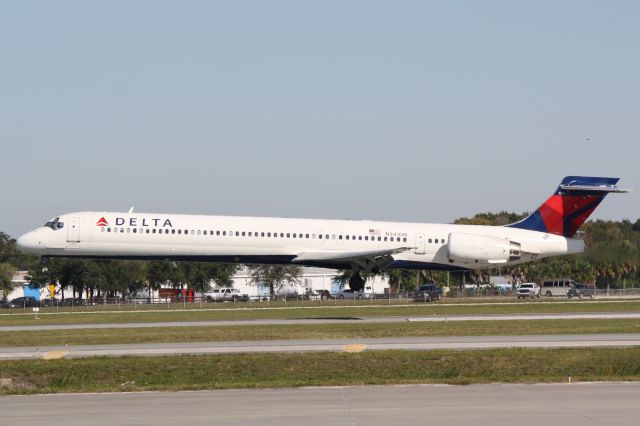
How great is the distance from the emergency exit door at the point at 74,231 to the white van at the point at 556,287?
4427 cm

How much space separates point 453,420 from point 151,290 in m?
96.4

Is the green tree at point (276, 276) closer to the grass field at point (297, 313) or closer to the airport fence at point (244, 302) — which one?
the airport fence at point (244, 302)

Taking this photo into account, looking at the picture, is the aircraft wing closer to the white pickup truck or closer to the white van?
the white pickup truck

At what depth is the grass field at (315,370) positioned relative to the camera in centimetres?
2316

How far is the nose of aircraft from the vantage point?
190 ft

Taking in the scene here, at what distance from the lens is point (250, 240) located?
57219 mm

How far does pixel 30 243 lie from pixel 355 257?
60.8 ft

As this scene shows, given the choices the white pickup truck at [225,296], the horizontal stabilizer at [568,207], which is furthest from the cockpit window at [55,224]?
the horizontal stabilizer at [568,207]

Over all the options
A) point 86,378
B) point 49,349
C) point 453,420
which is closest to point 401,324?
point 49,349

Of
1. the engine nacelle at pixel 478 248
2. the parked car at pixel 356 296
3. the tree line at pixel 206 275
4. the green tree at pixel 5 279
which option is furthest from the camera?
the green tree at pixel 5 279

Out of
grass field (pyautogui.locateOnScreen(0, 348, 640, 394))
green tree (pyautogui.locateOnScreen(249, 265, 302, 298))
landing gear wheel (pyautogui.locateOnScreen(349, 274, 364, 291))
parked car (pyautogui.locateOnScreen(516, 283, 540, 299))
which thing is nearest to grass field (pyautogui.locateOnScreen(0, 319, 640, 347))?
grass field (pyautogui.locateOnScreen(0, 348, 640, 394))

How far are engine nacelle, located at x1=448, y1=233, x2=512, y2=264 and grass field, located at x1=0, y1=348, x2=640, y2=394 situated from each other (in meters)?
31.1

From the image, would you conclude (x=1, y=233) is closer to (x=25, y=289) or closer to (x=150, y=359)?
(x=25, y=289)

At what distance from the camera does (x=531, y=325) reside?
3916 cm
